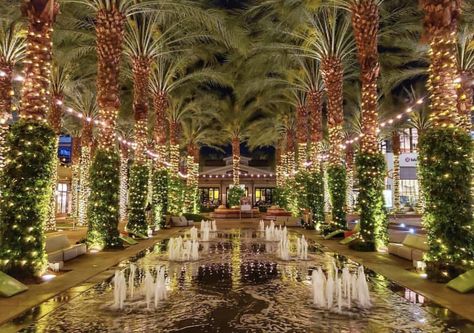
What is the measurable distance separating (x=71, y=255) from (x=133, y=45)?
39.5ft

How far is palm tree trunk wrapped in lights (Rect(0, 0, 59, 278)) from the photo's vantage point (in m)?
10.5

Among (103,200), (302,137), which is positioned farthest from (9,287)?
(302,137)

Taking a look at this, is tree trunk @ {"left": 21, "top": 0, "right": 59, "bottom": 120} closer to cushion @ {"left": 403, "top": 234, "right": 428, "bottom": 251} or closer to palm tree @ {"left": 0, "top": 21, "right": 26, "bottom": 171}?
palm tree @ {"left": 0, "top": 21, "right": 26, "bottom": 171}

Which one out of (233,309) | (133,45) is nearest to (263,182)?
(133,45)

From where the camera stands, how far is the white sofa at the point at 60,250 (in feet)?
41.6

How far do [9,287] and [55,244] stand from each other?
4.26m

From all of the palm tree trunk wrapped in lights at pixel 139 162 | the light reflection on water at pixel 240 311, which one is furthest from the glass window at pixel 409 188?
the light reflection on water at pixel 240 311

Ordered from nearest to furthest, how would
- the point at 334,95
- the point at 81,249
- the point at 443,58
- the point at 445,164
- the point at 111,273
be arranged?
1. the point at 445,164
2. the point at 443,58
3. the point at 111,273
4. the point at 81,249
5. the point at 334,95

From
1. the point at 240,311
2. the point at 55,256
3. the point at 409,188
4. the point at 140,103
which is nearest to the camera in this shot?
the point at 240,311

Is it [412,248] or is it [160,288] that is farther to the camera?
A: [412,248]

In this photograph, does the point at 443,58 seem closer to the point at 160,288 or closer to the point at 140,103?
the point at 160,288

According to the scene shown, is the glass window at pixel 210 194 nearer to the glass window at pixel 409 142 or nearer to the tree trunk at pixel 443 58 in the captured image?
the glass window at pixel 409 142

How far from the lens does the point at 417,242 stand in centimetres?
1376

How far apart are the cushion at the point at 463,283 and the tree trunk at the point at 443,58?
387cm
